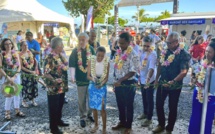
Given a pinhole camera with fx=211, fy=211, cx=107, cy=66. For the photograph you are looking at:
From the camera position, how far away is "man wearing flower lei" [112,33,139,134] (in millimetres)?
3537

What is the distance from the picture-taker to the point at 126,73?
11.7 feet

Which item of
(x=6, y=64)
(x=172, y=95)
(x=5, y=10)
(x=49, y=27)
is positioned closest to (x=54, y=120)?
(x=6, y=64)

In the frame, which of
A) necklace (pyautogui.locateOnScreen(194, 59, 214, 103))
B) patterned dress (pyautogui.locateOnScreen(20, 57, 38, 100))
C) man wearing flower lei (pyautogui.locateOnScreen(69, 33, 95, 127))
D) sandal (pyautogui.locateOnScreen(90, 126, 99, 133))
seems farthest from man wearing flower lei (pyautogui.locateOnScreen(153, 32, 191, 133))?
patterned dress (pyautogui.locateOnScreen(20, 57, 38, 100))

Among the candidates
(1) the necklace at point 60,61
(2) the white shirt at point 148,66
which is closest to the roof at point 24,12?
(1) the necklace at point 60,61

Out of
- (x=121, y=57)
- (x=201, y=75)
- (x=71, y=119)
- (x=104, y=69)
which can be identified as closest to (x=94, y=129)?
(x=71, y=119)

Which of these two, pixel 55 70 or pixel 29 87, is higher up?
pixel 55 70

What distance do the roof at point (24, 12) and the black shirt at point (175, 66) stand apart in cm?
1002

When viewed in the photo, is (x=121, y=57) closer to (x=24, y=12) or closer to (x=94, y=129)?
(x=94, y=129)

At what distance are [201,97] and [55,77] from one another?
234 centimetres

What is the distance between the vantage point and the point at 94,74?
3.69 metres

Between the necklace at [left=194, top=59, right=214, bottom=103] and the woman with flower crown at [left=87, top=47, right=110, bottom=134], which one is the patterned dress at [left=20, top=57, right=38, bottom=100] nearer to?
the woman with flower crown at [left=87, top=47, right=110, bottom=134]

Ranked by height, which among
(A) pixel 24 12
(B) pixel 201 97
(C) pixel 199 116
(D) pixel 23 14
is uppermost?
(A) pixel 24 12

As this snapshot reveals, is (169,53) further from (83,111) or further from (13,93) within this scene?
(13,93)

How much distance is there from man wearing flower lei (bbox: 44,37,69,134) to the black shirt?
1.72 metres
